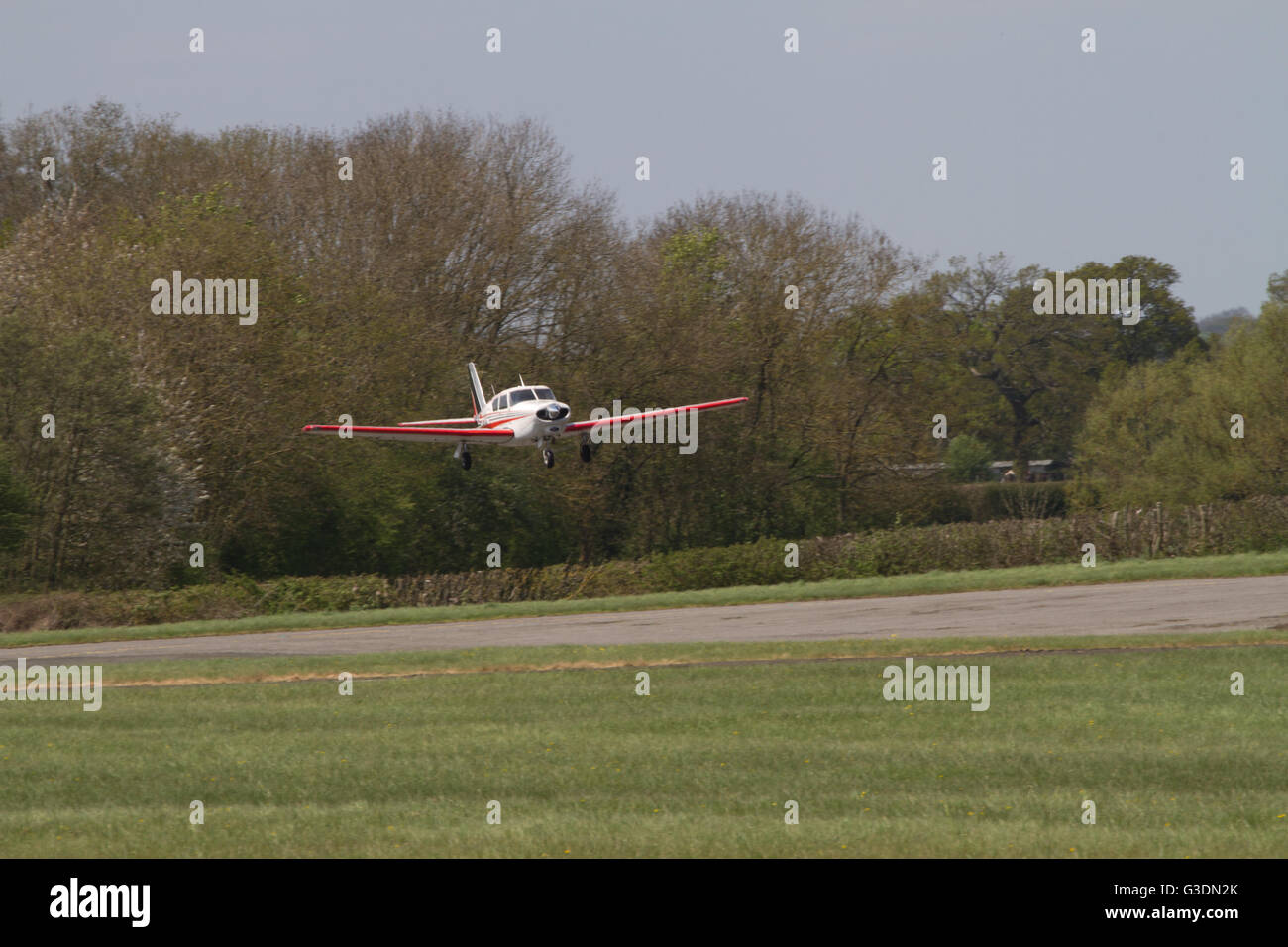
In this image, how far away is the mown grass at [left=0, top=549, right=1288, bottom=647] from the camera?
110 ft

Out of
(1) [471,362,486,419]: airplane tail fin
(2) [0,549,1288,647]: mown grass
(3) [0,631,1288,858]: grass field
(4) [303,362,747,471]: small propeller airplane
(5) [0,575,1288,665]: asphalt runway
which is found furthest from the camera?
(1) [471,362,486,419]: airplane tail fin

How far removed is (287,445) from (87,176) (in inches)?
1135

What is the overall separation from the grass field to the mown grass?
39.1ft

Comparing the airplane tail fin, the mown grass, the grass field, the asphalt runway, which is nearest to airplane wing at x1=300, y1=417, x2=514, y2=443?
the airplane tail fin

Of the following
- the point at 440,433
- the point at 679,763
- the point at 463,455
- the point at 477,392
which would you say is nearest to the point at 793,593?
the point at 440,433

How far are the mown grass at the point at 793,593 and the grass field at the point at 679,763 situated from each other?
11920mm

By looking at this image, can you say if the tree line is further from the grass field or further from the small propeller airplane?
the grass field

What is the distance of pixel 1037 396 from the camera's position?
11344 centimetres

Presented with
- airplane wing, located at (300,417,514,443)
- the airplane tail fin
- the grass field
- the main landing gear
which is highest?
the airplane tail fin

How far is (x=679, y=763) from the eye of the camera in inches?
571

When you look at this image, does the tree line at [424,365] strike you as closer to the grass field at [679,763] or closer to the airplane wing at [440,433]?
the airplane wing at [440,433]

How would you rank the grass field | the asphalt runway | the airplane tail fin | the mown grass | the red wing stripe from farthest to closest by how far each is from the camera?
the airplane tail fin → the red wing stripe → the mown grass → the asphalt runway → the grass field

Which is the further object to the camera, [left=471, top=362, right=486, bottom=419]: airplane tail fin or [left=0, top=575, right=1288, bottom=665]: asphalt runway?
[left=471, top=362, right=486, bottom=419]: airplane tail fin
